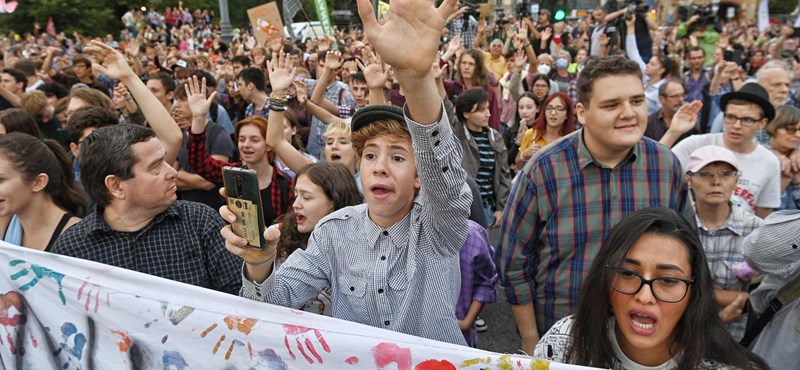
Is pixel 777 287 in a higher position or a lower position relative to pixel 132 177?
lower

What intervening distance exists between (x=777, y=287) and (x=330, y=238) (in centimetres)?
156

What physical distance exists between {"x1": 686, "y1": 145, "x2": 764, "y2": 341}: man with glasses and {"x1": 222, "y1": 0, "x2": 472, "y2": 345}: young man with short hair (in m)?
1.43

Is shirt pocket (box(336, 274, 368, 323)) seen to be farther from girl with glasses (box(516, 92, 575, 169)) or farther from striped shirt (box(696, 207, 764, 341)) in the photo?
girl with glasses (box(516, 92, 575, 169))

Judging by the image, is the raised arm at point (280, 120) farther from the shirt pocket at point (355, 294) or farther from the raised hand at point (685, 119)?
the raised hand at point (685, 119)

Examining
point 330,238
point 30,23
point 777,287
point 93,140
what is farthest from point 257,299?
point 30,23

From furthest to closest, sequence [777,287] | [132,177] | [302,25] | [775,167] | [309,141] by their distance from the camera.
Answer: [302,25]
[309,141]
[775,167]
[132,177]
[777,287]

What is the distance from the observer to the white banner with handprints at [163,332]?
1.59m

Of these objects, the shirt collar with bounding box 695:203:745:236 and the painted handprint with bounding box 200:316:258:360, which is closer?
the painted handprint with bounding box 200:316:258:360

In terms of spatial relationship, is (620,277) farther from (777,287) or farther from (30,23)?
A: (30,23)

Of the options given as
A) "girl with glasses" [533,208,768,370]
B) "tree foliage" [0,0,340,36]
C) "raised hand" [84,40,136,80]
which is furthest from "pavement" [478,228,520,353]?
"tree foliage" [0,0,340,36]

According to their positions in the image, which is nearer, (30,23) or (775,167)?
(775,167)

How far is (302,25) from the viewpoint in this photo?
18.3 meters

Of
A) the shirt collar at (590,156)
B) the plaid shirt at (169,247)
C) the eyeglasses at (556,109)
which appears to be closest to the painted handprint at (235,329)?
the plaid shirt at (169,247)

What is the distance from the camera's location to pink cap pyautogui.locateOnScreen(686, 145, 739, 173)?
8.82 ft
